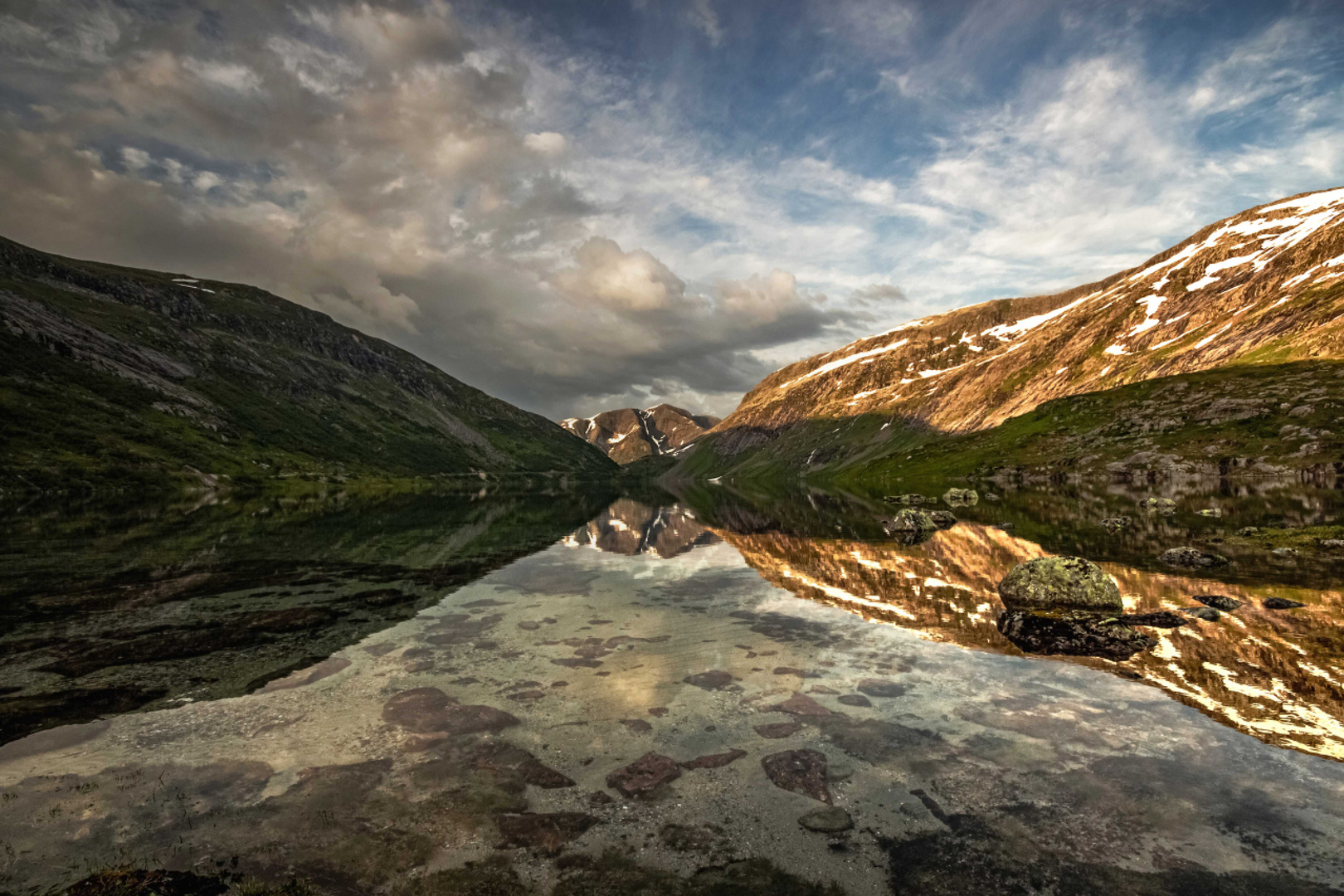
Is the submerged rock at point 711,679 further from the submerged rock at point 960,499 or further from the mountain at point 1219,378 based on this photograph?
the mountain at point 1219,378

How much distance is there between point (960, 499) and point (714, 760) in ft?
276

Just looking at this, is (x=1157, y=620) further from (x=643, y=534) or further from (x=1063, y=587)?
(x=643, y=534)

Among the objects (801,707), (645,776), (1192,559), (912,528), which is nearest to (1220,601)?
(1192,559)

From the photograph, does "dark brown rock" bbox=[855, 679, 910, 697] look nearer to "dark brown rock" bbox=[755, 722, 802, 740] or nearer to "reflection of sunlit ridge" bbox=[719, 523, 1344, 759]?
"dark brown rock" bbox=[755, 722, 802, 740]

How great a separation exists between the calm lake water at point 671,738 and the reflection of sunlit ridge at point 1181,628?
143 millimetres

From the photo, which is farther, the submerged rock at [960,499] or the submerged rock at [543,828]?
the submerged rock at [960,499]

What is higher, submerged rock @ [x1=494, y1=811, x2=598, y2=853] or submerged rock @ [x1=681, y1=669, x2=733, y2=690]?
submerged rock @ [x1=681, y1=669, x2=733, y2=690]

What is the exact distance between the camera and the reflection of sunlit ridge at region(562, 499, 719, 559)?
161ft

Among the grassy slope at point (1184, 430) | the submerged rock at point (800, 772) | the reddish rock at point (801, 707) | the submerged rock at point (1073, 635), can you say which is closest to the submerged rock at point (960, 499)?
the grassy slope at point (1184, 430)

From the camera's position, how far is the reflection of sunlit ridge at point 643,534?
49000mm

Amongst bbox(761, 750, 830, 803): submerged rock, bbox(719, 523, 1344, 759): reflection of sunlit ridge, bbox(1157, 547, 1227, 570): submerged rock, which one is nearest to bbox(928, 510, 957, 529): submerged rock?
bbox(719, 523, 1344, 759): reflection of sunlit ridge

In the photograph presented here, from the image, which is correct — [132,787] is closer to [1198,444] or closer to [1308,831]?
[1308,831]

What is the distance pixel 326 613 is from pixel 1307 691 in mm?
33633

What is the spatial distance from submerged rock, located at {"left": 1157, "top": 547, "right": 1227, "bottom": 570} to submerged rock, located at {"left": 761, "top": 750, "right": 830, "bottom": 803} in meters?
29.4
